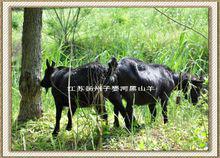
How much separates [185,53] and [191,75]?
0.62ft

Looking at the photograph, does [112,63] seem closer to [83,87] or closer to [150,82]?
[83,87]

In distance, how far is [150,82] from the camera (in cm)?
547

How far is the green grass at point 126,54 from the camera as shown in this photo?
520cm

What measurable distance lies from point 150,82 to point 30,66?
95cm

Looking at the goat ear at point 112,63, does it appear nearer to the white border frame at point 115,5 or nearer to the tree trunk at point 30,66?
the white border frame at point 115,5

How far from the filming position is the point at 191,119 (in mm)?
5336

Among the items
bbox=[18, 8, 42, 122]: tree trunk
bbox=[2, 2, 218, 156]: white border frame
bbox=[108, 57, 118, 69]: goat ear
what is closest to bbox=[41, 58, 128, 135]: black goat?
bbox=[108, 57, 118, 69]: goat ear

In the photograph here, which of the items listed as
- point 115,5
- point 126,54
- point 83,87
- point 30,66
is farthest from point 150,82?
point 30,66

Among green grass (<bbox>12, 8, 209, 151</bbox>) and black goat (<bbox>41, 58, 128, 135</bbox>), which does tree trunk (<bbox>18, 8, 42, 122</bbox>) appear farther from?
black goat (<bbox>41, 58, 128, 135</bbox>)

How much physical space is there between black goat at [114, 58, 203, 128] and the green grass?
0.07m

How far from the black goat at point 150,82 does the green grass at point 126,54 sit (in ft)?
0.21

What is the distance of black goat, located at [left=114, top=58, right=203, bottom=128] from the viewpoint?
533 cm

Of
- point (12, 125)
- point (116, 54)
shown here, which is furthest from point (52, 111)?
point (116, 54)

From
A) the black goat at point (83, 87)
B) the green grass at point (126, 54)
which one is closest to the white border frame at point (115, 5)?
the green grass at point (126, 54)
